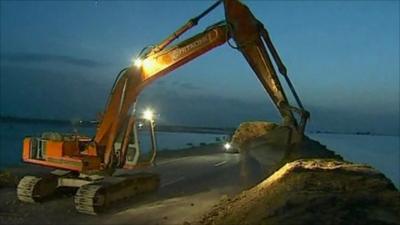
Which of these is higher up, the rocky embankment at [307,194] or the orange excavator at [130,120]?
the orange excavator at [130,120]

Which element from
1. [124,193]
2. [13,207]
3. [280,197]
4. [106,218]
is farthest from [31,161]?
[280,197]

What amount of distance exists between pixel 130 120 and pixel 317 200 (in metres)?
7.79

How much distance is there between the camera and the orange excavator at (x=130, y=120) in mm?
14289

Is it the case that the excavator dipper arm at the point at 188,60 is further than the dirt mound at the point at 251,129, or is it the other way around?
the dirt mound at the point at 251,129

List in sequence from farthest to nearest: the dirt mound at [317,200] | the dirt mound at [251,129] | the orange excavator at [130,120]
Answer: the dirt mound at [251,129] < the orange excavator at [130,120] < the dirt mound at [317,200]

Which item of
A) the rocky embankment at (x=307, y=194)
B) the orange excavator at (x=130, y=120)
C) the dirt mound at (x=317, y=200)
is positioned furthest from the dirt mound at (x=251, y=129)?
the dirt mound at (x=317, y=200)

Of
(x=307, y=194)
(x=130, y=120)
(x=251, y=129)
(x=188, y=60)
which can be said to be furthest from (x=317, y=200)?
(x=251, y=129)

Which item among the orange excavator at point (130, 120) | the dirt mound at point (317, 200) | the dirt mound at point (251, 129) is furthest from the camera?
the dirt mound at point (251, 129)

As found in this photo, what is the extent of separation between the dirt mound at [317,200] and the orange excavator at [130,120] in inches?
84.6

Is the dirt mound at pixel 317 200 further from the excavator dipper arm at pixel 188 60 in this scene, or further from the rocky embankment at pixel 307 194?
the excavator dipper arm at pixel 188 60

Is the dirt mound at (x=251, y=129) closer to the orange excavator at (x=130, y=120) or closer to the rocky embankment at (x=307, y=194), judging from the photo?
the rocky embankment at (x=307, y=194)

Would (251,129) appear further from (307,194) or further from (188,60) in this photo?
(307,194)

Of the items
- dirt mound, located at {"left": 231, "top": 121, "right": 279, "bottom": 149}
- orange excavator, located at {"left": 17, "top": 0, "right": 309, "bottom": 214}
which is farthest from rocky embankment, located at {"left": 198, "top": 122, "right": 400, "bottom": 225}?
dirt mound, located at {"left": 231, "top": 121, "right": 279, "bottom": 149}

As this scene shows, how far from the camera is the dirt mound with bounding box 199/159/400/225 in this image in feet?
26.8
